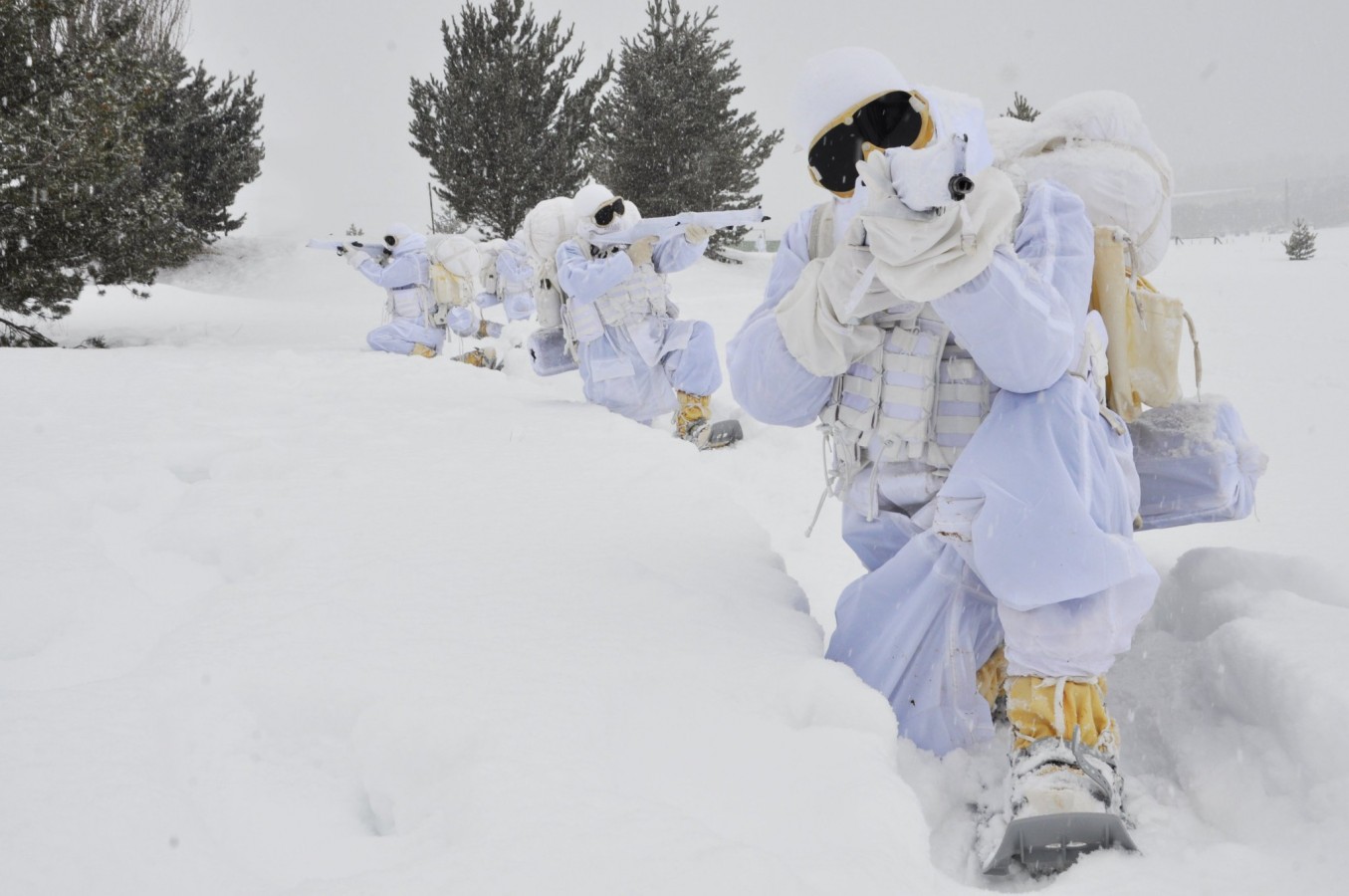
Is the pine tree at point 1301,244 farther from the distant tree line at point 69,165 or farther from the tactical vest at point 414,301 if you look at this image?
the distant tree line at point 69,165

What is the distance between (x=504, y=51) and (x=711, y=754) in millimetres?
19794

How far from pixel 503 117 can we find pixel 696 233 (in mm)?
Answer: 15107

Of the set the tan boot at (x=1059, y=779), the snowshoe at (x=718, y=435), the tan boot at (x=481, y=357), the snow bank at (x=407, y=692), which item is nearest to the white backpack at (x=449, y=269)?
the tan boot at (x=481, y=357)

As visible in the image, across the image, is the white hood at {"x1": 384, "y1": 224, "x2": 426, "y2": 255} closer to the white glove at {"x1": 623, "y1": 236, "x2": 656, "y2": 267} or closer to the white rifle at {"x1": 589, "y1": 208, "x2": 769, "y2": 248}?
the white rifle at {"x1": 589, "y1": 208, "x2": 769, "y2": 248}

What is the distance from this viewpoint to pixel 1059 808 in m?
1.47

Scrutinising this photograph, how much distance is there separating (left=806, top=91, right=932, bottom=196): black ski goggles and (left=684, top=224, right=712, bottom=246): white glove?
121 inches

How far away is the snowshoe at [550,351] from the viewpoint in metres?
5.54

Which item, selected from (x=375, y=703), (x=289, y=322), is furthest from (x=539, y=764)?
(x=289, y=322)

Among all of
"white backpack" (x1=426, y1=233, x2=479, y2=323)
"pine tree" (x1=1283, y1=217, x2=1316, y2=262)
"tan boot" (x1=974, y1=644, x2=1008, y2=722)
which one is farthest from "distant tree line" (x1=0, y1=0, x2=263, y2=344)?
"pine tree" (x1=1283, y1=217, x2=1316, y2=262)

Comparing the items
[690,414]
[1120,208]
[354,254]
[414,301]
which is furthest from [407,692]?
[354,254]

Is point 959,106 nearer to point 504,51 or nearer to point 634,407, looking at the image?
point 634,407

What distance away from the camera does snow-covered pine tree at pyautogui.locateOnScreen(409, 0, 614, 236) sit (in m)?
18.3

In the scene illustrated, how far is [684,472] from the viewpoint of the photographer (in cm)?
299

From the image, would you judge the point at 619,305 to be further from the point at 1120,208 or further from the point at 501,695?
the point at 501,695
